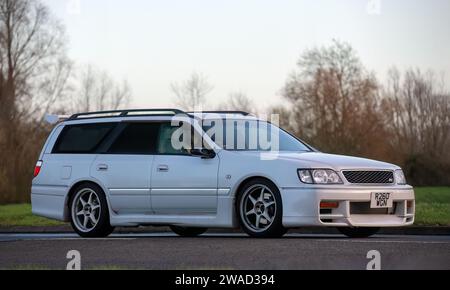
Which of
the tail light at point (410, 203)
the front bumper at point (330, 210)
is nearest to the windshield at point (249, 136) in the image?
the front bumper at point (330, 210)

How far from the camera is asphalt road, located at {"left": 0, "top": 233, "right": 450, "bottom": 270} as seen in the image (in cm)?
827

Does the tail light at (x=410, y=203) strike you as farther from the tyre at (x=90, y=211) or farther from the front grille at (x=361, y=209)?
the tyre at (x=90, y=211)

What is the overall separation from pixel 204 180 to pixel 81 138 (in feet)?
8.94

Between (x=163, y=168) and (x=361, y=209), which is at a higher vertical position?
(x=163, y=168)

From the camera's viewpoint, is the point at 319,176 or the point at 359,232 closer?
the point at 319,176

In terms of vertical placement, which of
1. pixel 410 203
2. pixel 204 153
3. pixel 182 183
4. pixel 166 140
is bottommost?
pixel 410 203

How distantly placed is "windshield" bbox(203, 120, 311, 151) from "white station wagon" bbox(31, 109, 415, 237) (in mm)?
16

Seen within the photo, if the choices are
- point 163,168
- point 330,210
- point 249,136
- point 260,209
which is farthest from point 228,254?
point 249,136

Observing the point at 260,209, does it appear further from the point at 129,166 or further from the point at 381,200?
the point at 129,166

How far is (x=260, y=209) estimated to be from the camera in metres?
11.5

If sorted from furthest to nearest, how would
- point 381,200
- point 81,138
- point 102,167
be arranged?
1. point 81,138
2. point 102,167
3. point 381,200
